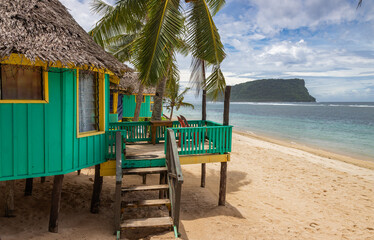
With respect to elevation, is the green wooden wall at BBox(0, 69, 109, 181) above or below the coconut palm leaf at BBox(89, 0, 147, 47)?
below

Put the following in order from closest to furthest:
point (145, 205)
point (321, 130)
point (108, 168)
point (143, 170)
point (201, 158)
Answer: point (145, 205) → point (143, 170) → point (108, 168) → point (201, 158) → point (321, 130)

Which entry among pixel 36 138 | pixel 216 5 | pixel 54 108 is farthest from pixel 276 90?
pixel 36 138

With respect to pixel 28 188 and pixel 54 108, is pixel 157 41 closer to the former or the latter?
pixel 54 108

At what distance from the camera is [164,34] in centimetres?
776

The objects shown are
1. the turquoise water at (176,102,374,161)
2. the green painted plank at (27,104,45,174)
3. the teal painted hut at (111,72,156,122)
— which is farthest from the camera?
the turquoise water at (176,102,374,161)

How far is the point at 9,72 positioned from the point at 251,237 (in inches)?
264

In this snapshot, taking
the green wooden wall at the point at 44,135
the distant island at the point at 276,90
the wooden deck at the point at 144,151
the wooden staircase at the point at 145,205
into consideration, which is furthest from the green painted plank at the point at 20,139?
the distant island at the point at 276,90

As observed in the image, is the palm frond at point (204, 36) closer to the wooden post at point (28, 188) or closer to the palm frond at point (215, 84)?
the palm frond at point (215, 84)

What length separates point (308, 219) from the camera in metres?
8.02

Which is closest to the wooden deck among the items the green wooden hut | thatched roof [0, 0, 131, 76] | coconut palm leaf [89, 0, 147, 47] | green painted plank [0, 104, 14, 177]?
the green wooden hut

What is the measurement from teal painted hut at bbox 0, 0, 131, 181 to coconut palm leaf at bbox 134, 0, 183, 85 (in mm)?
1825

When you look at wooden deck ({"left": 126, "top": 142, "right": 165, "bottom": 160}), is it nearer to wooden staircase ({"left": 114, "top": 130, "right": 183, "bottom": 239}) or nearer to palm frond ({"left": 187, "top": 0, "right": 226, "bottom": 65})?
wooden staircase ({"left": 114, "top": 130, "right": 183, "bottom": 239})

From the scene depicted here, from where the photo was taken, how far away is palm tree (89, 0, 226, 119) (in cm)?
766

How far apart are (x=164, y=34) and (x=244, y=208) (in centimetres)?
639
